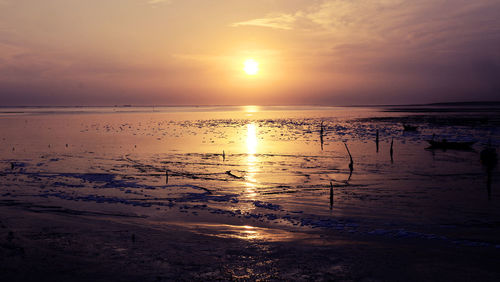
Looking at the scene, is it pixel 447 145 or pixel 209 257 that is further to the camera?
pixel 447 145

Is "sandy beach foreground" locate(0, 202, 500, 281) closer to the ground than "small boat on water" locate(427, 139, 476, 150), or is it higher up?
closer to the ground

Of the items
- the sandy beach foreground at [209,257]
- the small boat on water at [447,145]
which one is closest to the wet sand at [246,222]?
the sandy beach foreground at [209,257]

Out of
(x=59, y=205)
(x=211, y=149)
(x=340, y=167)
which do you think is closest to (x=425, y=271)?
(x=59, y=205)

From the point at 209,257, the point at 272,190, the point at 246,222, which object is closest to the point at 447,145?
the point at 272,190

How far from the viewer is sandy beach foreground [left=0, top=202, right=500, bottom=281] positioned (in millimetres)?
8578

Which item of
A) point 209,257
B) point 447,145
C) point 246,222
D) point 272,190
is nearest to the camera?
point 209,257

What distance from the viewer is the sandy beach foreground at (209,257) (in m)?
8.58

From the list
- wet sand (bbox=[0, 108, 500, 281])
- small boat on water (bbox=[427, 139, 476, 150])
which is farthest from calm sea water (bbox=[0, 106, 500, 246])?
small boat on water (bbox=[427, 139, 476, 150])

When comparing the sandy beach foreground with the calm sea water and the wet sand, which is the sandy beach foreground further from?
the calm sea water

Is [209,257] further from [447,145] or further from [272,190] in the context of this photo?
[447,145]

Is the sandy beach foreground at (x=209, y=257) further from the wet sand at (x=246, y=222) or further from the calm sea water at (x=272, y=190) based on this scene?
the calm sea water at (x=272, y=190)

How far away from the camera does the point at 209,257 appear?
9625mm

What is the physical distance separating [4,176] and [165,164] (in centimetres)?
938

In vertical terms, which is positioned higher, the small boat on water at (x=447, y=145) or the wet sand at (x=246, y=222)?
the small boat on water at (x=447, y=145)
